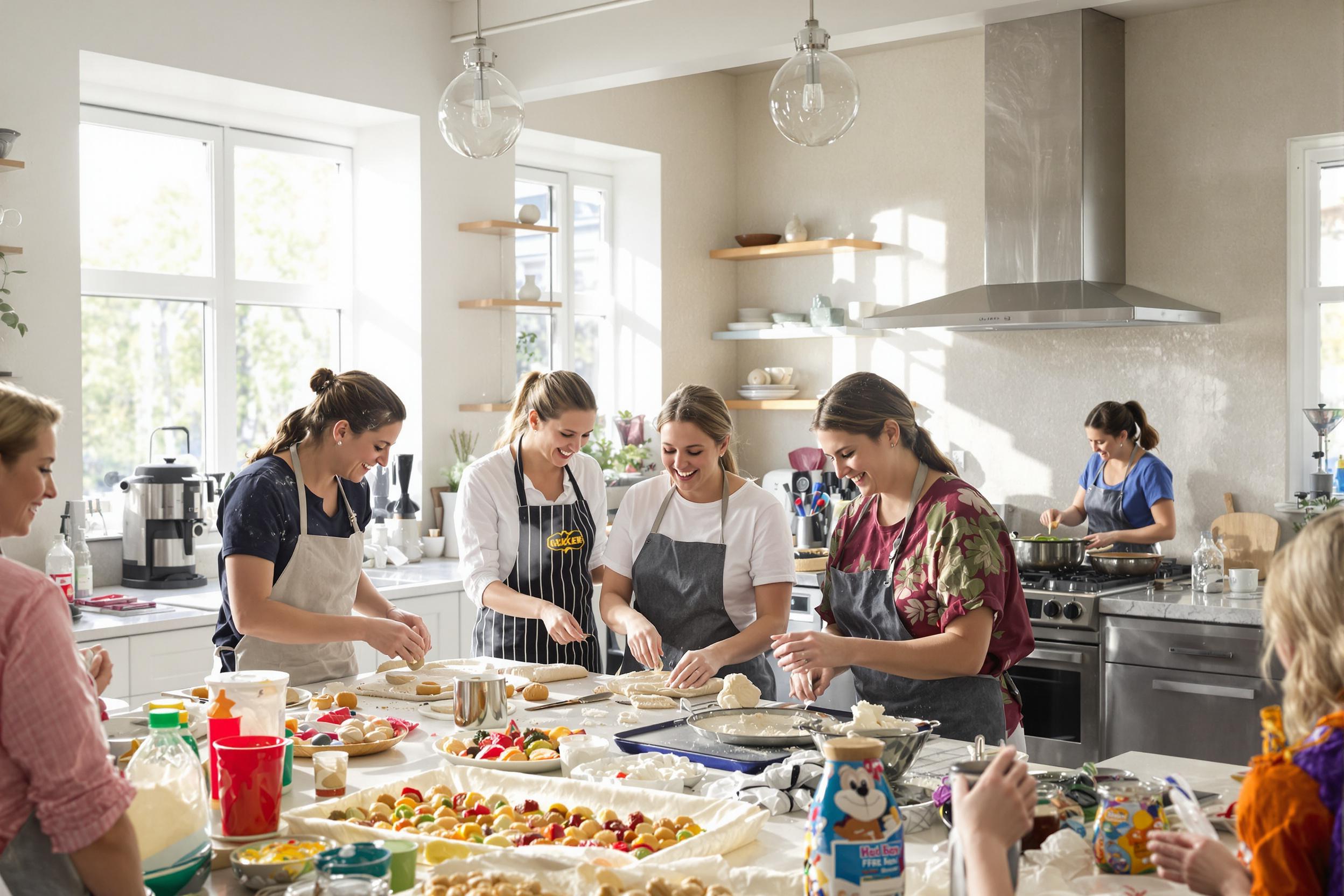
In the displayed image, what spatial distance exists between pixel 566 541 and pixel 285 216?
257 cm

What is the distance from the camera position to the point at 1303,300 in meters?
4.92

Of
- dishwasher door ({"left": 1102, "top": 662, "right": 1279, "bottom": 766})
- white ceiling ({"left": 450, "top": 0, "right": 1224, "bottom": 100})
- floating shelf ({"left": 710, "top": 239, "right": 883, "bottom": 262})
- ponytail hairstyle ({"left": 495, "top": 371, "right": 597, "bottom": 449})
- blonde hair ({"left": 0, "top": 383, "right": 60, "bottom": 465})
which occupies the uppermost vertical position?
white ceiling ({"left": 450, "top": 0, "right": 1224, "bottom": 100})

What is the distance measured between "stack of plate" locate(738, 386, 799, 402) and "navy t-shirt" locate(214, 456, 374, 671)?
368 cm

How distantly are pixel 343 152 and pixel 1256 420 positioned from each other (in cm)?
393

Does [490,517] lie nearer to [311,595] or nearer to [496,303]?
[311,595]

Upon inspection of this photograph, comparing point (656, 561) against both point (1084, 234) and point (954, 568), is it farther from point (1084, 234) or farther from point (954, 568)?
point (1084, 234)

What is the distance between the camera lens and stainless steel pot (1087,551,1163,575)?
456 centimetres

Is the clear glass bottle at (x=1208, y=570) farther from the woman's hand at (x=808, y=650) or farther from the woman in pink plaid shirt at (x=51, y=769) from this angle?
the woman in pink plaid shirt at (x=51, y=769)

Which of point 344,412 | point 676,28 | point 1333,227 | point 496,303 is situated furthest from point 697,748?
point 1333,227

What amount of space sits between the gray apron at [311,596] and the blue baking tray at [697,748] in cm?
84

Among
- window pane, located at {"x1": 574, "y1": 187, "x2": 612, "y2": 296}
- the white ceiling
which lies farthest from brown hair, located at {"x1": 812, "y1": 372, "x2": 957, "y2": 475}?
window pane, located at {"x1": 574, "y1": 187, "x2": 612, "y2": 296}

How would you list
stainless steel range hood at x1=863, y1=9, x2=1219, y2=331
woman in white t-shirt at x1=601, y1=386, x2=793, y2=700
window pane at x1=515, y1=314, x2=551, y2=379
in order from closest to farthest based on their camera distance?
woman in white t-shirt at x1=601, y1=386, x2=793, y2=700 → stainless steel range hood at x1=863, y1=9, x2=1219, y2=331 → window pane at x1=515, y1=314, x2=551, y2=379

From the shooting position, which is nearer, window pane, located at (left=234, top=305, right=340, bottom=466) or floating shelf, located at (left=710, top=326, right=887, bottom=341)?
window pane, located at (left=234, top=305, right=340, bottom=466)

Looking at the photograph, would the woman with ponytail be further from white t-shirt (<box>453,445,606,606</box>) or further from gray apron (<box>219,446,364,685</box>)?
white t-shirt (<box>453,445,606,606</box>)
